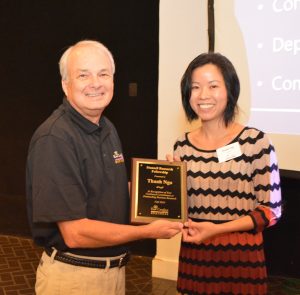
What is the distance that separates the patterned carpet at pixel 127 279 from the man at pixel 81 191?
6.56ft

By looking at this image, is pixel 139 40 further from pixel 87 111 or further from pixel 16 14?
pixel 87 111

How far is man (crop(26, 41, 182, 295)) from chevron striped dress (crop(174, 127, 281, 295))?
0.73 feet

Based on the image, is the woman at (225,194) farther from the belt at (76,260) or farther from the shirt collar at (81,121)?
the shirt collar at (81,121)

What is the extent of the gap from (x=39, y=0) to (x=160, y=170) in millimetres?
3417

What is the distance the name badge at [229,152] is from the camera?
2.06 m

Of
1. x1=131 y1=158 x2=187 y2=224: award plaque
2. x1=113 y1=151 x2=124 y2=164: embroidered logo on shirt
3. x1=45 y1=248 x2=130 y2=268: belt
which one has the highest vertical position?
x1=113 y1=151 x2=124 y2=164: embroidered logo on shirt

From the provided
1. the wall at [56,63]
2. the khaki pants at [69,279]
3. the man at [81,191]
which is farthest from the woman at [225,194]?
the wall at [56,63]

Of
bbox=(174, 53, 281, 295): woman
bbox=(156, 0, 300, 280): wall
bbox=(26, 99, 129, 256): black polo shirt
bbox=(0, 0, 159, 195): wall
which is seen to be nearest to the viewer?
bbox=(26, 99, 129, 256): black polo shirt

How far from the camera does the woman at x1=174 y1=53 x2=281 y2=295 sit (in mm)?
2035

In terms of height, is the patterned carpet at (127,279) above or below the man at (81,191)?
below

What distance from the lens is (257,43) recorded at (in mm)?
3375

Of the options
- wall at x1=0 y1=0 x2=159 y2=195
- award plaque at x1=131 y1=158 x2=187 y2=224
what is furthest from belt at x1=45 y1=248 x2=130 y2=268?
wall at x1=0 y1=0 x2=159 y2=195

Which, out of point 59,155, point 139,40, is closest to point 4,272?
point 139,40

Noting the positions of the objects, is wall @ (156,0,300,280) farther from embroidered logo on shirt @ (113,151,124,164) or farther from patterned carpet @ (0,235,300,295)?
embroidered logo on shirt @ (113,151,124,164)
